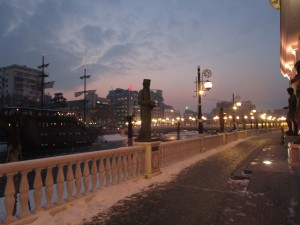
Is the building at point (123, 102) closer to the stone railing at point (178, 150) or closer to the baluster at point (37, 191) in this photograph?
the stone railing at point (178, 150)

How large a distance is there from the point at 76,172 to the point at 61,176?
479 mm

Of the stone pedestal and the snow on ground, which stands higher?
the stone pedestal

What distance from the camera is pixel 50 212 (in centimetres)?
482

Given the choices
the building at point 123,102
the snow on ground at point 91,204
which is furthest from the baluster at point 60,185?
the building at point 123,102

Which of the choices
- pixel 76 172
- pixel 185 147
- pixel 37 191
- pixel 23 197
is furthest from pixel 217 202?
pixel 185 147

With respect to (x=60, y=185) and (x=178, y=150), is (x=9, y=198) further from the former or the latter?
(x=178, y=150)

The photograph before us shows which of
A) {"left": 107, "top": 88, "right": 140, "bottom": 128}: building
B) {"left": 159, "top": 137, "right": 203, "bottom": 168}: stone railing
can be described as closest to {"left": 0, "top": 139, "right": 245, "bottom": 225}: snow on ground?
{"left": 159, "top": 137, "right": 203, "bottom": 168}: stone railing

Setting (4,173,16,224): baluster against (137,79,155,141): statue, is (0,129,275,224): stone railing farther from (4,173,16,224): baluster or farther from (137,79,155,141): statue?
(137,79,155,141): statue

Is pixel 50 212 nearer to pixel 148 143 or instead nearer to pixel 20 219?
pixel 20 219

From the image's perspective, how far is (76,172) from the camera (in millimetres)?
5676

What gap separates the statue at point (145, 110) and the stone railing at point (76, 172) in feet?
1.11

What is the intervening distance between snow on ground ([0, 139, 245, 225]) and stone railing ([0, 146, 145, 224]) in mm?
128

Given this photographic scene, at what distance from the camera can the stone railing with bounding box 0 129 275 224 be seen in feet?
14.3

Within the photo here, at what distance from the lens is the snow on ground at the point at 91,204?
15.3 feet
